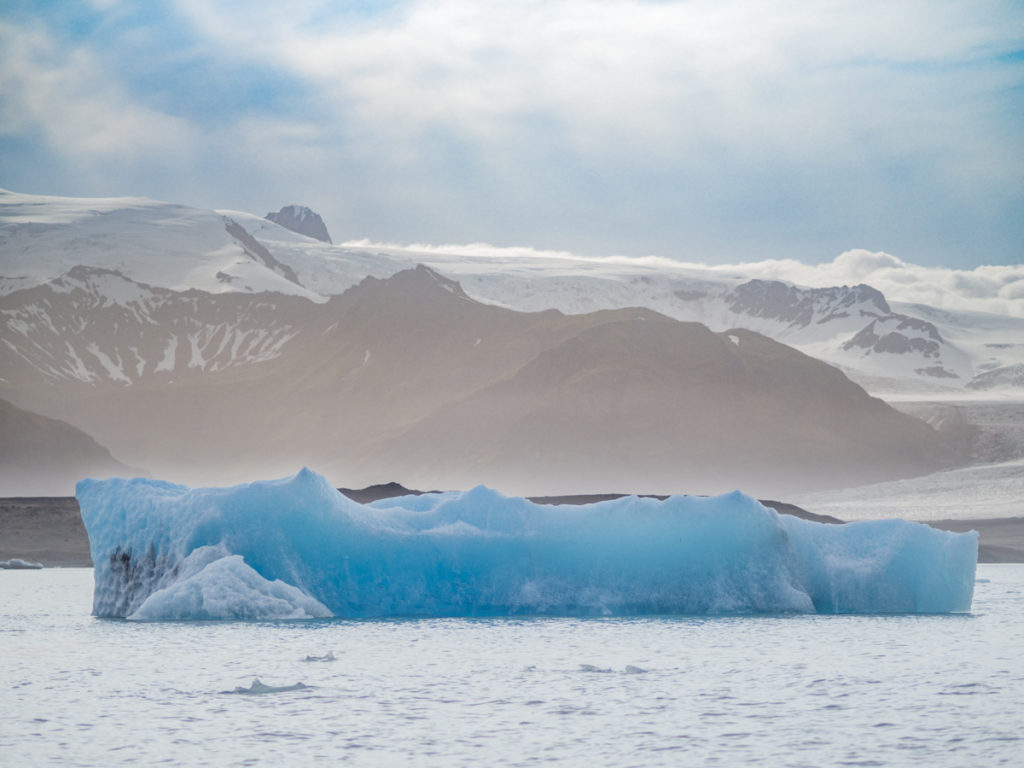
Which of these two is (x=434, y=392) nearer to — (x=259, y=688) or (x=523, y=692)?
(x=523, y=692)

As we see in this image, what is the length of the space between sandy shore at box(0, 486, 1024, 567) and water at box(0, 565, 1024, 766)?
34.4 metres

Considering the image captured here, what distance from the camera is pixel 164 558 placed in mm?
23188

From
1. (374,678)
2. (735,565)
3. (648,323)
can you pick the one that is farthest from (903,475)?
(374,678)

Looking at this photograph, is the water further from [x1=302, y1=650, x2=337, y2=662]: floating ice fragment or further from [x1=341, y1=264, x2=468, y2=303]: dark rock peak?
[x1=341, y1=264, x2=468, y2=303]: dark rock peak

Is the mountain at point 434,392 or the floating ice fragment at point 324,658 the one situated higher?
the mountain at point 434,392

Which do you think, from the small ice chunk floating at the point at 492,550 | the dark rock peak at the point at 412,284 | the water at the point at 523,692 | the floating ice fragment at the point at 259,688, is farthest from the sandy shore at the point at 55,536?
the dark rock peak at the point at 412,284

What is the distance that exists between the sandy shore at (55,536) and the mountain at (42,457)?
38.6 meters

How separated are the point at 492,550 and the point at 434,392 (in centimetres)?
12442

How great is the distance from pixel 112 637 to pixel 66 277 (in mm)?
153782

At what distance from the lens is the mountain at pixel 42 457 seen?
10350 cm

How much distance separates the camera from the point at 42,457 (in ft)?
349

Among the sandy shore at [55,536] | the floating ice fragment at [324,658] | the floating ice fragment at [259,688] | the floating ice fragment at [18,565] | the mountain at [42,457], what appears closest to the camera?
the floating ice fragment at [259,688]

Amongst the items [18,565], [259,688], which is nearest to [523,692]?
[259,688]

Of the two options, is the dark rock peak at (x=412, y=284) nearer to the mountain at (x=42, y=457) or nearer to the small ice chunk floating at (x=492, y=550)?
the mountain at (x=42, y=457)
